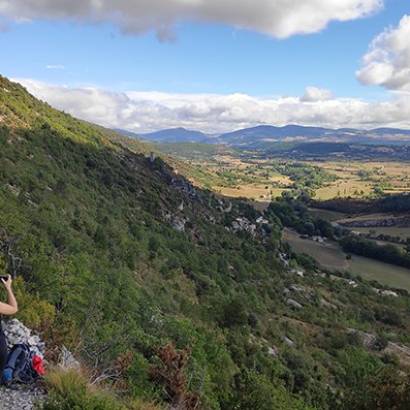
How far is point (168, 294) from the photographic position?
134 feet

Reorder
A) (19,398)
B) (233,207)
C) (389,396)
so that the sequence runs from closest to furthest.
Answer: (19,398) < (389,396) < (233,207)

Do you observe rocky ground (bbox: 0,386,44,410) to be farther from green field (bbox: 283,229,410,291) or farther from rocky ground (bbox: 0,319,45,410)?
green field (bbox: 283,229,410,291)

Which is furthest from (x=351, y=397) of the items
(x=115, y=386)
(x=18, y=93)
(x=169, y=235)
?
(x=18, y=93)

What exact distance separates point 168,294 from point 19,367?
101 feet

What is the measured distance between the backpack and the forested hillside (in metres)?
1.81

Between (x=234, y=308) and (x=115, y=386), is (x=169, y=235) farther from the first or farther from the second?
(x=115, y=386)

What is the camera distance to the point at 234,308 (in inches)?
1672

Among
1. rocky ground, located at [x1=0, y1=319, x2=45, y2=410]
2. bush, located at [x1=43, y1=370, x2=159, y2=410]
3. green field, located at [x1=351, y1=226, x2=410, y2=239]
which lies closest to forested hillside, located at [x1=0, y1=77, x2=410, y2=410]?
rocky ground, located at [x1=0, y1=319, x2=45, y2=410]

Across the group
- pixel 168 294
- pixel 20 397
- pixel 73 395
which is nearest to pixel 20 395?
pixel 20 397

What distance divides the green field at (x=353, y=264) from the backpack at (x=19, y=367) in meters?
114

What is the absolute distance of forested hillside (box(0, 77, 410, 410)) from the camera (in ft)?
54.5

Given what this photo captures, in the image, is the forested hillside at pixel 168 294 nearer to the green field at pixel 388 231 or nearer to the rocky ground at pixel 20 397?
the rocky ground at pixel 20 397

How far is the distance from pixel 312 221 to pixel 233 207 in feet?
143

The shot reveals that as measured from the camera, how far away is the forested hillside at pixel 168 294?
654 inches
